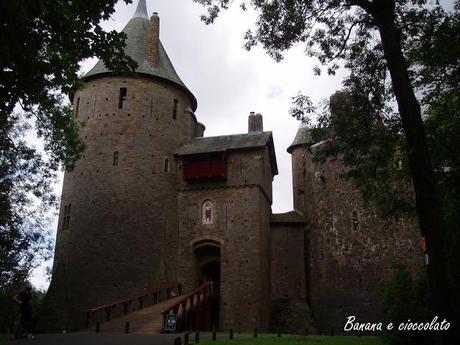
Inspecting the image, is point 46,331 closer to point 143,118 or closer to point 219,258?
point 219,258

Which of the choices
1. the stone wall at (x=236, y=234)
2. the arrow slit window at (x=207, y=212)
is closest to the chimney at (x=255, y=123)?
the stone wall at (x=236, y=234)

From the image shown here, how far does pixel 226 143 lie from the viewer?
29.5 meters

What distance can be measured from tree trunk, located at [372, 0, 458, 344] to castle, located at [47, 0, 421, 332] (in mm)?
15544

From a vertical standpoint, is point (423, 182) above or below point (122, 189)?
below

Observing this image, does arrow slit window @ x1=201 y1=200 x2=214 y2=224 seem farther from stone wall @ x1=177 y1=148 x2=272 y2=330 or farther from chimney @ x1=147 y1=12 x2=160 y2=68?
chimney @ x1=147 y1=12 x2=160 y2=68

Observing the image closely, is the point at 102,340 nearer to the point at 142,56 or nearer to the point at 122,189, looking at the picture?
the point at 122,189

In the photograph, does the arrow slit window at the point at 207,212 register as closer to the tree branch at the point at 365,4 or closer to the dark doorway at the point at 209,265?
the dark doorway at the point at 209,265

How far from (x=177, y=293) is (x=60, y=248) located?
6998 mm

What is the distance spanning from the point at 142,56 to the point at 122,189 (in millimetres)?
8828

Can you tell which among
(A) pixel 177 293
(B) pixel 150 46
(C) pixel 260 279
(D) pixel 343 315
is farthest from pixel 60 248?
(D) pixel 343 315

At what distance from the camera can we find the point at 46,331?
23.4 metres

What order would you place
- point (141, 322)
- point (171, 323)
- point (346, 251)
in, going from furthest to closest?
1. point (346, 251)
2. point (141, 322)
3. point (171, 323)

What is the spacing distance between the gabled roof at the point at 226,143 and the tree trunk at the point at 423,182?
17565 mm

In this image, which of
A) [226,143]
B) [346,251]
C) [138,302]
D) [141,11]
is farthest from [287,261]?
[141,11]
